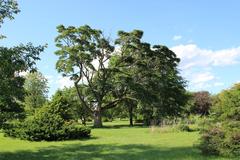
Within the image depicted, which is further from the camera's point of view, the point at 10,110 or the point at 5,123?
the point at 10,110

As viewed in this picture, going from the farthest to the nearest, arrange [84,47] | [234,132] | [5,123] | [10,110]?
[84,47], [10,110], [5,123], [234,132]

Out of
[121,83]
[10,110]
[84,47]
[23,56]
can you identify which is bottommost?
[10,110]

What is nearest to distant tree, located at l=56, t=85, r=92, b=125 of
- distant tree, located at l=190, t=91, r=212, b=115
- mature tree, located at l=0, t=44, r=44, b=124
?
distant tree, located at l=190, t=91, r=212, b=115

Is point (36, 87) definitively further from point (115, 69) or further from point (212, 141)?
point (212, 141)

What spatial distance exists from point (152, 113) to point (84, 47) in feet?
42.8

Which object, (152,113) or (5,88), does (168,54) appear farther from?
(5,88)

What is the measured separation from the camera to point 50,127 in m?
28.0

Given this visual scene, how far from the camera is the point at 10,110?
21.5 metres

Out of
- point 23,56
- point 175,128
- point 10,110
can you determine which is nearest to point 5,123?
point 10,110

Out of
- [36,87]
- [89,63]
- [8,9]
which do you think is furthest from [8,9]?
[36,87]

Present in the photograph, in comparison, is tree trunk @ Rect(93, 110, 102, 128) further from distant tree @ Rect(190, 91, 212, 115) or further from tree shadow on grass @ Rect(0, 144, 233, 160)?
distant tree @ Rect(190, 91, 212, 115)

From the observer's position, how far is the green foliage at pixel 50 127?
2789 cm

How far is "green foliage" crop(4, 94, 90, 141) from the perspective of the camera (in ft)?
91.5

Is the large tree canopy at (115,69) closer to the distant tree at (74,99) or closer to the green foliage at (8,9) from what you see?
the distant tree at (74,99)
